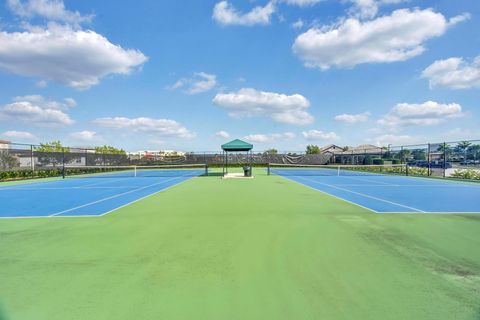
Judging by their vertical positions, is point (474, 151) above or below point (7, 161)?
above

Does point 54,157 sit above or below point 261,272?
above

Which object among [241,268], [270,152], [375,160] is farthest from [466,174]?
[270,152]

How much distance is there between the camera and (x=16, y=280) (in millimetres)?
3510

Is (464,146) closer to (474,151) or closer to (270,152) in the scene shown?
(474,151)

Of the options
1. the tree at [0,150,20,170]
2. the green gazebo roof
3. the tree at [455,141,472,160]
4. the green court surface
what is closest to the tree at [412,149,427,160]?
the tree at [455,141,472,160]

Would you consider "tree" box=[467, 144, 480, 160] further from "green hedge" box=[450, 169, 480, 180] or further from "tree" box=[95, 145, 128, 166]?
"tree" box=[95, 145, 128, 166]

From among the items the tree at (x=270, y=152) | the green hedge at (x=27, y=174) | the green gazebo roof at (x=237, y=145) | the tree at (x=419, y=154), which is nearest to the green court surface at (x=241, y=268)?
the green gazebo roof at (x=237, y=145)

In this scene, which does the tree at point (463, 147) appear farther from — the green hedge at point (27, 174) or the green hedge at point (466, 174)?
the green hedge at point (27, 174)

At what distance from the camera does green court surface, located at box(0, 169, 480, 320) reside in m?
2.82

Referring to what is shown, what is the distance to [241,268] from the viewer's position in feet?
12.5

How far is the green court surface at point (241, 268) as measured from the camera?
2818 mm

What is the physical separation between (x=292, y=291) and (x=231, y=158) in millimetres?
38540

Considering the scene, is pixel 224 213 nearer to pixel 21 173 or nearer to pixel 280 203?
pixel 280 203

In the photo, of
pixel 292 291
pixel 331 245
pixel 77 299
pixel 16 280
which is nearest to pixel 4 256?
pixel 16 280
